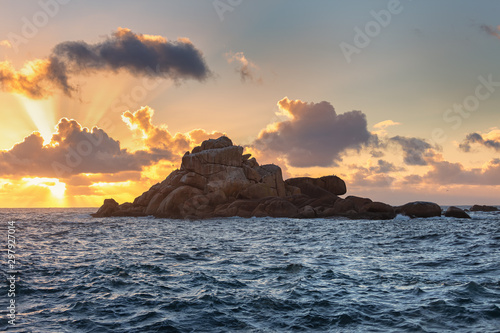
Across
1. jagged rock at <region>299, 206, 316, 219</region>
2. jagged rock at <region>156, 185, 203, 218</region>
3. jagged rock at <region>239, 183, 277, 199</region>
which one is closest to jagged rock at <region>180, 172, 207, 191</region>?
jagged rock at <region>156, 185, 203, 218</region>

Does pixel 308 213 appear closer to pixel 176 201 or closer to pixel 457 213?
pixel 457 213

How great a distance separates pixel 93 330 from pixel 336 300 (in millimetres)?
6327

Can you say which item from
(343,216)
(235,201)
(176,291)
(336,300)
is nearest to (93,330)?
(176,291)

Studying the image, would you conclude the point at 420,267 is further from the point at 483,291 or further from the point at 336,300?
the point at 336,300

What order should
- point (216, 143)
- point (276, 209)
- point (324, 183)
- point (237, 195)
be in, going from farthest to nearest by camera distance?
point (324, 183) → point (216, 143) → point (237, 195) → point (276, 209)

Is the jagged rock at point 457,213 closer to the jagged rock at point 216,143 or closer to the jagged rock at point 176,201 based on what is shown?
the jagged rock at point 176,201

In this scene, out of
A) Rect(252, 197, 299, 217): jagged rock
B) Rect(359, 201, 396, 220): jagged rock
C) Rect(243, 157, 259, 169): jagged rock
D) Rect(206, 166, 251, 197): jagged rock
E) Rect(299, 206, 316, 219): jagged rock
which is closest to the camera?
Rect(359, 201, 396, 220): jagged rock

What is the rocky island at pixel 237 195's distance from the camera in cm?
5322

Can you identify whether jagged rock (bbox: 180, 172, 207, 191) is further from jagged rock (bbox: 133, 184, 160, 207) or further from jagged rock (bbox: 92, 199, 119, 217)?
jagged rock (bbox: 92, 199, 119, 217)

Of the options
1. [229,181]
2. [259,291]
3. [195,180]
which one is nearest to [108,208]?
[195,180]

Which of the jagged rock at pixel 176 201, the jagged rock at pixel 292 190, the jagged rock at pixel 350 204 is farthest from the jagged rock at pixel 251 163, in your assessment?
the jagged rock at pixel 350 204

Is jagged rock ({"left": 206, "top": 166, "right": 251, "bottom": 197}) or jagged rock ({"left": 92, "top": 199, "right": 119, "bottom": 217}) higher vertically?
jagged rock ({"left": 206, "top": 166, "right": 251, "bottom": 197})

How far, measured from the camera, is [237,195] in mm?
64438

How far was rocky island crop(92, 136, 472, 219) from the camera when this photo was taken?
5322 cm
